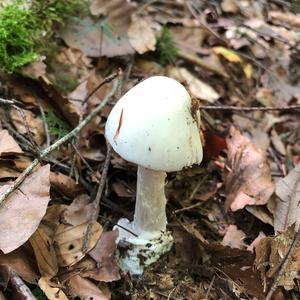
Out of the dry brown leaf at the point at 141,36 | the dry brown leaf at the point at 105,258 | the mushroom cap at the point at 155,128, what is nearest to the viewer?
the mushroom cap at the point at 155,128

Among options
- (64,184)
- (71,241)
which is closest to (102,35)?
(64,184)

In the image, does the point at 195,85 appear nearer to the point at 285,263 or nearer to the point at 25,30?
the point at 25,30

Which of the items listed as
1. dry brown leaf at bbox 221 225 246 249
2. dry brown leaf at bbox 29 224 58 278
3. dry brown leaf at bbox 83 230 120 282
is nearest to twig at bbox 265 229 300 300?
dry brown leaf at bbox 221 225 246 249

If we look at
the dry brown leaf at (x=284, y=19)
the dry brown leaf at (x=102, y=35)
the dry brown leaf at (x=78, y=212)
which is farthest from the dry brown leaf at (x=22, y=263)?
the dry brown leaf at (x=284, y=19)

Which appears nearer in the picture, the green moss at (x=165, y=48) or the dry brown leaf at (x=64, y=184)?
the dry brown leaf at (x=64, y=184)

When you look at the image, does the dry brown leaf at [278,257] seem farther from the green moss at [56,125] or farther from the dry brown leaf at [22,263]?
the green moss at [56,125]

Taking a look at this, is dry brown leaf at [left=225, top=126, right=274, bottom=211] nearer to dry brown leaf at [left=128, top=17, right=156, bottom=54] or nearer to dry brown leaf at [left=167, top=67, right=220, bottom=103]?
dry brown leaf at [left=167, top=67, right=220, bottom=103]
